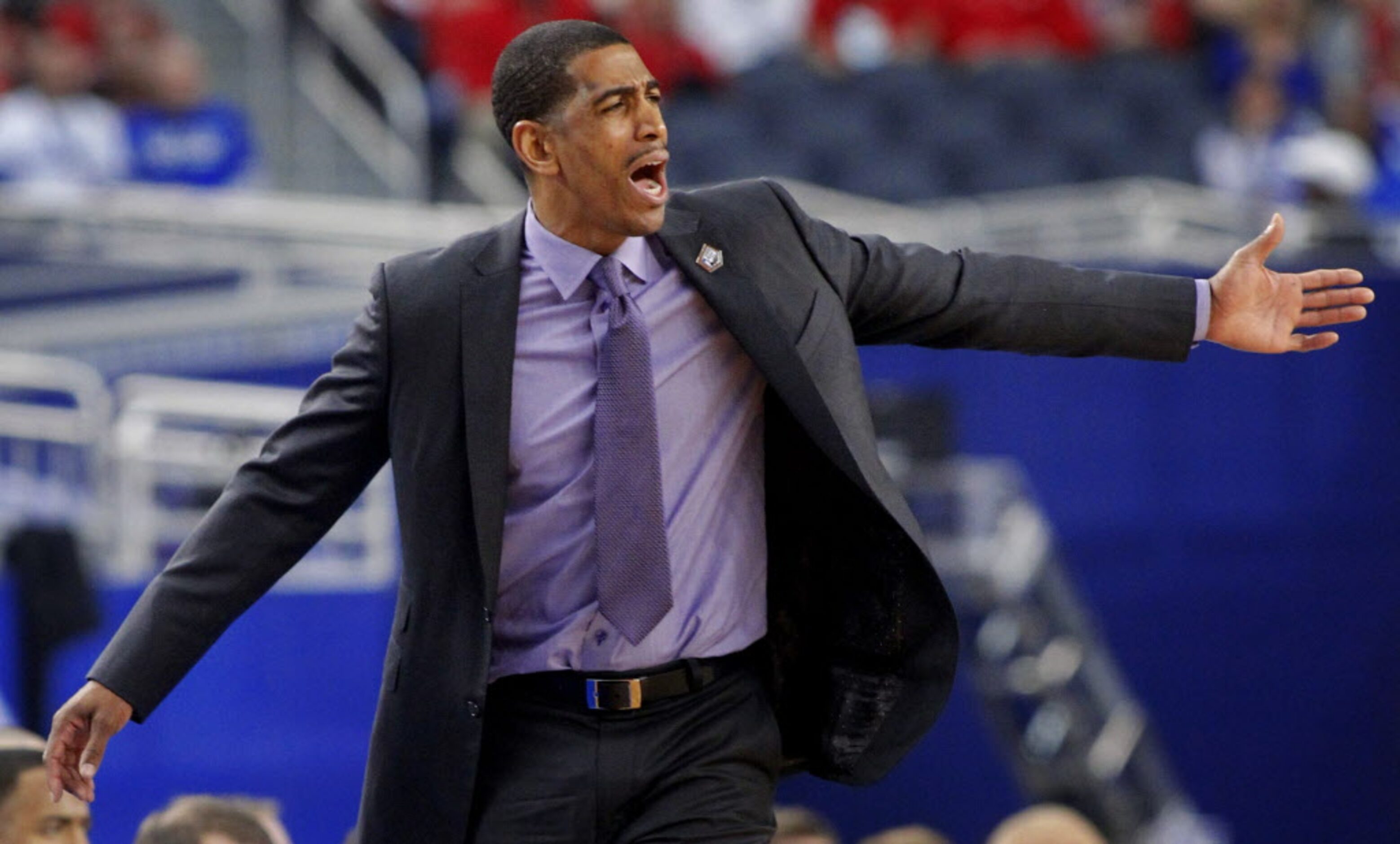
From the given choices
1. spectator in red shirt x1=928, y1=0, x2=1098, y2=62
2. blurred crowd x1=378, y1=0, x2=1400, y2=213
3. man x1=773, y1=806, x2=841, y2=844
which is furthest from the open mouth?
spectator in red shirt x1=928, y1=0, x2=1098, y2=62

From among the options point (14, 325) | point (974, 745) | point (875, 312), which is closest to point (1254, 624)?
point (974, 745)

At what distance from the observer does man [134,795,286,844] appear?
12.8 ft

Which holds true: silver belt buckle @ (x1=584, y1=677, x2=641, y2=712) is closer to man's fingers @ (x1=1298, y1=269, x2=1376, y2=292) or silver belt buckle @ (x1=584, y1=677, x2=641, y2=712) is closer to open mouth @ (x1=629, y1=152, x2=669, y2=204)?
open mouth @ (x1=629, y1=152, x2=669, y2=204)

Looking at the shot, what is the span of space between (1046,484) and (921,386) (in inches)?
28.2

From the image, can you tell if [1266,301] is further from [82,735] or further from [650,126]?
[82,735]

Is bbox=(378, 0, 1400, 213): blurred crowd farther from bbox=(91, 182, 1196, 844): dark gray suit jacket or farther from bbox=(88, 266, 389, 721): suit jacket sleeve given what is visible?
bbox=(88, 266, 389, 721): suit jacket sleeve

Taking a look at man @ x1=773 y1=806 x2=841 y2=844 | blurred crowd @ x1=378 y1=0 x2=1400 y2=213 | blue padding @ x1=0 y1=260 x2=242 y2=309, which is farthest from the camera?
blurred crowd @ x1=378 y1=0 x2=1400 y2=213

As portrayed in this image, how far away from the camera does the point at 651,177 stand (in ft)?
10.9

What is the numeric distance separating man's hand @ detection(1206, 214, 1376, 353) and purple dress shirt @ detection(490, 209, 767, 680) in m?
0.79

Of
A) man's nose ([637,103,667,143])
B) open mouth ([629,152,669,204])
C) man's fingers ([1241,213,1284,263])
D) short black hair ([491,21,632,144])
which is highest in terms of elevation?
short black hair ([491,21,632,144])

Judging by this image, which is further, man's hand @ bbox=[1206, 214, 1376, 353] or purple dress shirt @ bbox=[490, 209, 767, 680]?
man's hand @ bbox=[1206, 214, 1376, 353]

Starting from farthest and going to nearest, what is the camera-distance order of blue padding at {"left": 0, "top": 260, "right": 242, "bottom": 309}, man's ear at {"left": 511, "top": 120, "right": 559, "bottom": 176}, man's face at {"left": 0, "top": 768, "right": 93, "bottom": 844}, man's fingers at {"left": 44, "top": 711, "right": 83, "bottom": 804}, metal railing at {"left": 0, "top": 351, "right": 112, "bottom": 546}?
blue padding at {"left": 0, "top": 260, "right": 242, "bottom": 309}
metal railing at {"left": 0, "top": 351, "right": 112, "bottom": 546}
man's face at {"left": 0, "top": 768, "right": 93, "bottom": 844}
man's ear at {"left": 511, "top": 120, "right": 559, "bottom": 176}
man's fingers at {"left": 44, "top": 711, "right": 83, "bottom": 804}

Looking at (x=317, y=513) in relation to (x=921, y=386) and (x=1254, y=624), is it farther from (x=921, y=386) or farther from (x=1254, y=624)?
(x=1254, y=624)

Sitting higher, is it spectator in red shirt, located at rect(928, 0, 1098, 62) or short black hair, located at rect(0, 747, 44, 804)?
spectator in red shirt, located at rect(928, 0, 1098, 62)
